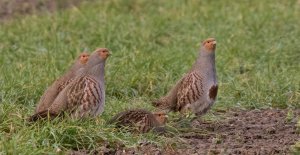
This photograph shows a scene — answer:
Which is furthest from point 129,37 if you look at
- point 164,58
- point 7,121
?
point 7,121

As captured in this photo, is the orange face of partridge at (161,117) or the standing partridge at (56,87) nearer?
the orange face of partridge at (161,117)

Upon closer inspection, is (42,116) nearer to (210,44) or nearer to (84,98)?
(84,98)

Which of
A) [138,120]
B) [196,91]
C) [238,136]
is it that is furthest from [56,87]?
[238,136]

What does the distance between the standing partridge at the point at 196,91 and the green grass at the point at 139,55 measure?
606mm

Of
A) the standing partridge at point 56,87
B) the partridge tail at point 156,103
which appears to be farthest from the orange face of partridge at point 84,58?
the partridge tail at point 156,103

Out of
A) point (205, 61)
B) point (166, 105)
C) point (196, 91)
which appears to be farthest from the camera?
point (205, 61)

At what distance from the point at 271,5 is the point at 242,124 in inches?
216

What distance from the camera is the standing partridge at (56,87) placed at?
880 centimetres

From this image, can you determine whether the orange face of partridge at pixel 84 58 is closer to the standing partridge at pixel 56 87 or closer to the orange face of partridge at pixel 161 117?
the standing partridge at pixel 56 87

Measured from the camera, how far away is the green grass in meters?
7.89

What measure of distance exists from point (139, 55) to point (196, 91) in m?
2.38

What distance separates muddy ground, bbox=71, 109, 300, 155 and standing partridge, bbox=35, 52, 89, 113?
1.22 m

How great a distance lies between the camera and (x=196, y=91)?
8.91m

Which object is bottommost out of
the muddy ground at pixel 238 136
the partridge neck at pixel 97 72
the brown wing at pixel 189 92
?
the muddy ground at pixel 238 136
